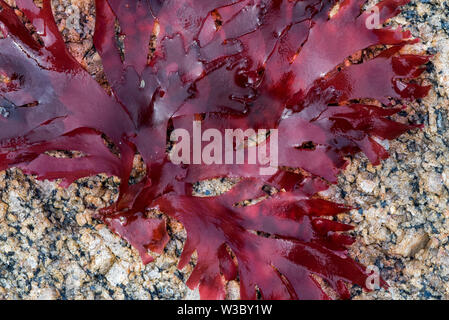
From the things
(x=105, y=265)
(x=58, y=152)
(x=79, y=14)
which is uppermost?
(x=79, y=14)

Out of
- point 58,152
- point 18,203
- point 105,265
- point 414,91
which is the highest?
point 414,91

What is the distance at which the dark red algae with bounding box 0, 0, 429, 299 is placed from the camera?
3.05 ft

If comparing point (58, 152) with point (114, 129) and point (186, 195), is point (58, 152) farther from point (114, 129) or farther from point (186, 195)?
point (186, 195)

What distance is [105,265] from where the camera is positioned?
3.24ft

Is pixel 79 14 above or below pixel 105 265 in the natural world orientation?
above

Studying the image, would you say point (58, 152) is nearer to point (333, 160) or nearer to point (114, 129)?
point (114, 129)

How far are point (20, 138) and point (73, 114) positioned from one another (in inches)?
4.3

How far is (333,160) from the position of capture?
3.09ft

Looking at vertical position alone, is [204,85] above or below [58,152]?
above

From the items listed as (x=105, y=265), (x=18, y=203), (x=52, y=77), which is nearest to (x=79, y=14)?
(x=52, y=77)

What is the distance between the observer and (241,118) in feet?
3.10

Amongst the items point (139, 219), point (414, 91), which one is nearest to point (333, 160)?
point (414, 91)

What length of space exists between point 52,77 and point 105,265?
0.40 m

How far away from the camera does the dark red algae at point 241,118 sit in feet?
3.05
